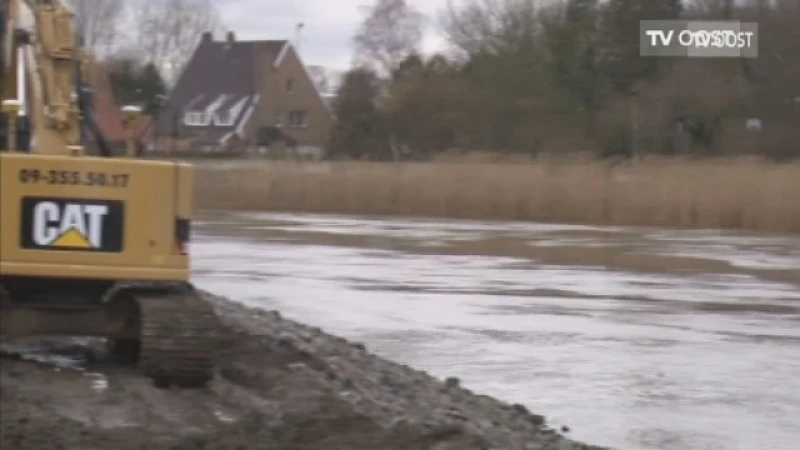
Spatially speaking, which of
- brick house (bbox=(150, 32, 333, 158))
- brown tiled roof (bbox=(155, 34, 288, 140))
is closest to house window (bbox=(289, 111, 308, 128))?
brick house (bbox=(150, 32, 333, 158))

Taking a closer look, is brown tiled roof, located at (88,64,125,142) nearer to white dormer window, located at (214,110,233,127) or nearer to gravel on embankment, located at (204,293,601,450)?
gravel on embankment, located at (204,293,601,450)

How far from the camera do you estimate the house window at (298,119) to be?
90938mm

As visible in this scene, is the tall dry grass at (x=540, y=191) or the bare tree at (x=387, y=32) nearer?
the tall dry grass at (x=540, y=191)

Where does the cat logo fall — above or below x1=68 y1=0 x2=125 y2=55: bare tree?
below

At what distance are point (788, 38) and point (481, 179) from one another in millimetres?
16900

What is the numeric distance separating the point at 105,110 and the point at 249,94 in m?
75.1

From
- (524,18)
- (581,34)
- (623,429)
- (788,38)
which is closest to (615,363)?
(623,429)

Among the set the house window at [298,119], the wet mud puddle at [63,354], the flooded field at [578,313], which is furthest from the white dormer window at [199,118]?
the wet mud puddle at [63,354]

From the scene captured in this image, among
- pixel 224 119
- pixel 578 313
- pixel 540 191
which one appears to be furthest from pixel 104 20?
pixel 578 313

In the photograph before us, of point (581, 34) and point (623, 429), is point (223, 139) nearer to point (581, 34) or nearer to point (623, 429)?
point (581, 34)

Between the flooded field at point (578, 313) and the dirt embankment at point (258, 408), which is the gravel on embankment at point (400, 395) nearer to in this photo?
the dirt embankment at point (258, 408)

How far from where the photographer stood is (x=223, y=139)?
83500mm

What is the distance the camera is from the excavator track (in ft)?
33.2

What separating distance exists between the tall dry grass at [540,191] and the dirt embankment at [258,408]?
2665cm
